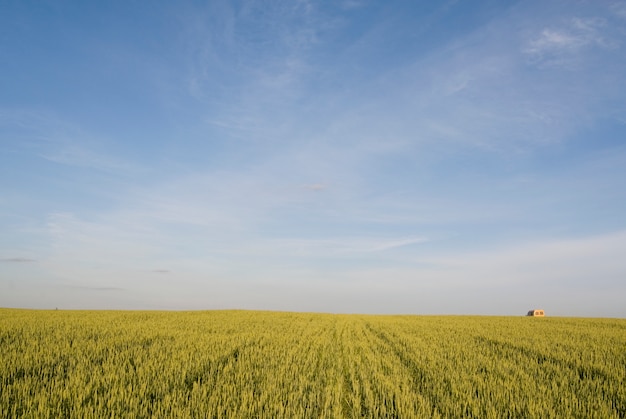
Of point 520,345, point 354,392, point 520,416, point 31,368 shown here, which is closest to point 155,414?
point 354,392

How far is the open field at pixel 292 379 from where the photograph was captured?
258 inches

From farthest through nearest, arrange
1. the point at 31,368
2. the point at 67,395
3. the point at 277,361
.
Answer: the point at 277,361
the point at 31,368
the point at 67,395

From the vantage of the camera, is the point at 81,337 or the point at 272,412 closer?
the point at 272,412

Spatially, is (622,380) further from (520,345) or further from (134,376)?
(134,376)

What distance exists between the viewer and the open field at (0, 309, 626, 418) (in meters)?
6.56

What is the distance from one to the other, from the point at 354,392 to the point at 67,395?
5.33 m

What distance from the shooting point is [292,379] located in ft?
29.0

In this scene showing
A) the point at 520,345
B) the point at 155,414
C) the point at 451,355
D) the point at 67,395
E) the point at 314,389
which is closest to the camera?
the point at 155,414

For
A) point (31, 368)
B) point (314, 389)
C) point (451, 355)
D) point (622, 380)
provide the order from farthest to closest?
point (451, 355)
point (622, 380)
point (31, 368)
point (314, 389)

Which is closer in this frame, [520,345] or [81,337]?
[81,337]

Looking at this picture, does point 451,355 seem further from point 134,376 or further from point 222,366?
point 134,376

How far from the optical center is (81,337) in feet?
47.1

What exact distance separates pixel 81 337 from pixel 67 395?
29.5ft

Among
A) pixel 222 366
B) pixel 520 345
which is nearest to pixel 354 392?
pixel 222 366
